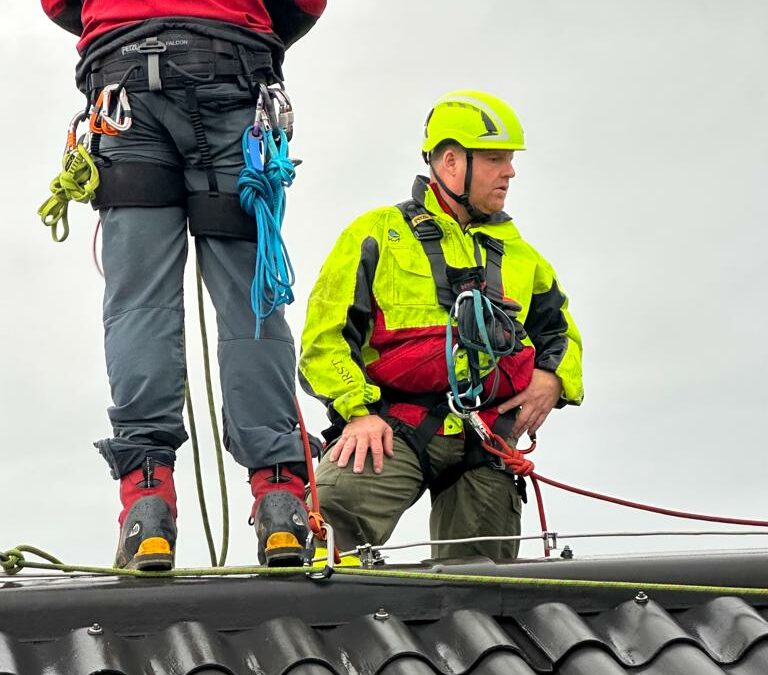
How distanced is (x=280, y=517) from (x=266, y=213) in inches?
39.9

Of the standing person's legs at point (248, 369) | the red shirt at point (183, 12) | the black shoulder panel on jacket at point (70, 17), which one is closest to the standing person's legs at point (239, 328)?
the standing person's legs at point (248, 369)

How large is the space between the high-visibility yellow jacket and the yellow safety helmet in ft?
1.23

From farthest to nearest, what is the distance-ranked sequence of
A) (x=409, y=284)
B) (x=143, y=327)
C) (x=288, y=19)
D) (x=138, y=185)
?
(x=409, y=284) → (x=288, y=19) → (x=138, y=185) → (x=143, y=327)

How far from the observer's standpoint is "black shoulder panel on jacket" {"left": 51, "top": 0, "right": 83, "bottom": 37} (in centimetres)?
556

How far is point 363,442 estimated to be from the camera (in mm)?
6484

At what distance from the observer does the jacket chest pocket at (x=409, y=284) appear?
21.9 ft

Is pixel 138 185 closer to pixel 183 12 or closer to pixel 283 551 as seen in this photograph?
pixel 183 12

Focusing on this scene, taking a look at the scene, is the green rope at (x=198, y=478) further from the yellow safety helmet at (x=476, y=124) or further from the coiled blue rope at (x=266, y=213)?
the yellow safety helmet at (x=476, y=124)

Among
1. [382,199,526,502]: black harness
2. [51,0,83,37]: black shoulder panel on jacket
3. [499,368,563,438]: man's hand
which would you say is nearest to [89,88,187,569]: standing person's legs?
[51,0,83,37]: black shoulder panel on jacket

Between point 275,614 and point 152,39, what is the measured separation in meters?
2.00

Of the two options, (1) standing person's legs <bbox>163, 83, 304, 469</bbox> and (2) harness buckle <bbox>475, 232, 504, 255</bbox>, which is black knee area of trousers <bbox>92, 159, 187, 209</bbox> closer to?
(1) standing person's legs <bbox>163, 83, 304, 469</bbox>

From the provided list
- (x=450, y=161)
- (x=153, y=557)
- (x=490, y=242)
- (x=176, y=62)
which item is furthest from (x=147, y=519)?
(x=450, y=161)

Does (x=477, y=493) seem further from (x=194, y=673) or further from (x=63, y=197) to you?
(x=194, y=673)

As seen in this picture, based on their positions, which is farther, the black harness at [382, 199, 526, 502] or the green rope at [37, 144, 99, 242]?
the black harness at [382, 199, 526, 502]
